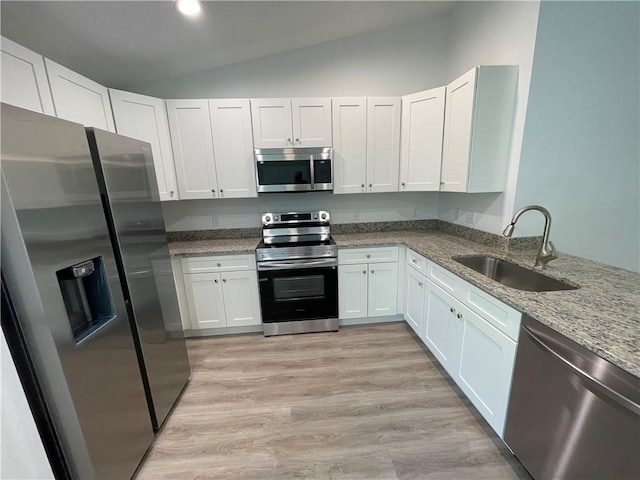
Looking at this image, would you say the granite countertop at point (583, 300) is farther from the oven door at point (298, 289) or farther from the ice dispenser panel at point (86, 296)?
the ice dispenser panel at point (86, 296)

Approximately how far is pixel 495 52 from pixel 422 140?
0.81 metres

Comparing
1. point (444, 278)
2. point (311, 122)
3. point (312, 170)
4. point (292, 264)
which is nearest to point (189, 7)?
point (311, 122)

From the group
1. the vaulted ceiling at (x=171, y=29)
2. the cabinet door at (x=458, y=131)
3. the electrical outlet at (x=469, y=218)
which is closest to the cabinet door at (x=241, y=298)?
the vaulted ceiling at (x=171, y=29)

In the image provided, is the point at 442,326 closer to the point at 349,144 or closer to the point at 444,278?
the point at 444,278

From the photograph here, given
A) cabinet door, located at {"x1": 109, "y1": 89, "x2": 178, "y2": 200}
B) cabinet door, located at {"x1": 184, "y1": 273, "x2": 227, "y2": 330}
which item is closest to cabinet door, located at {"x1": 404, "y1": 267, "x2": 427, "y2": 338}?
cabinet door, located at {"x1": 184, "y1": 273, "x2": 227, "y2": 330}

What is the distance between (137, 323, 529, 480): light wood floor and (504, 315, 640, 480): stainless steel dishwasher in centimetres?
33

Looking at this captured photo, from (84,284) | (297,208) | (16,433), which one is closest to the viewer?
(16,433)

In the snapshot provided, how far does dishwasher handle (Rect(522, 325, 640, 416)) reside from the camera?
31.9 inches

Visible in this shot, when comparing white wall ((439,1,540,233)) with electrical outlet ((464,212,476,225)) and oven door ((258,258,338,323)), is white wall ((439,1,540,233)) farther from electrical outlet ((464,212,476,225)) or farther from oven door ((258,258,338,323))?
oven door ((258,258,338,323))

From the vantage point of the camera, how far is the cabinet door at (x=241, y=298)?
248 cm

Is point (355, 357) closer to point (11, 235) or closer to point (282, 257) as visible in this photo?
point (282, 257)

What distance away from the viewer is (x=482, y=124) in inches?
77.4

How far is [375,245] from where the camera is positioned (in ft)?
8.27

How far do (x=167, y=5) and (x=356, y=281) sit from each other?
2.50 metres
